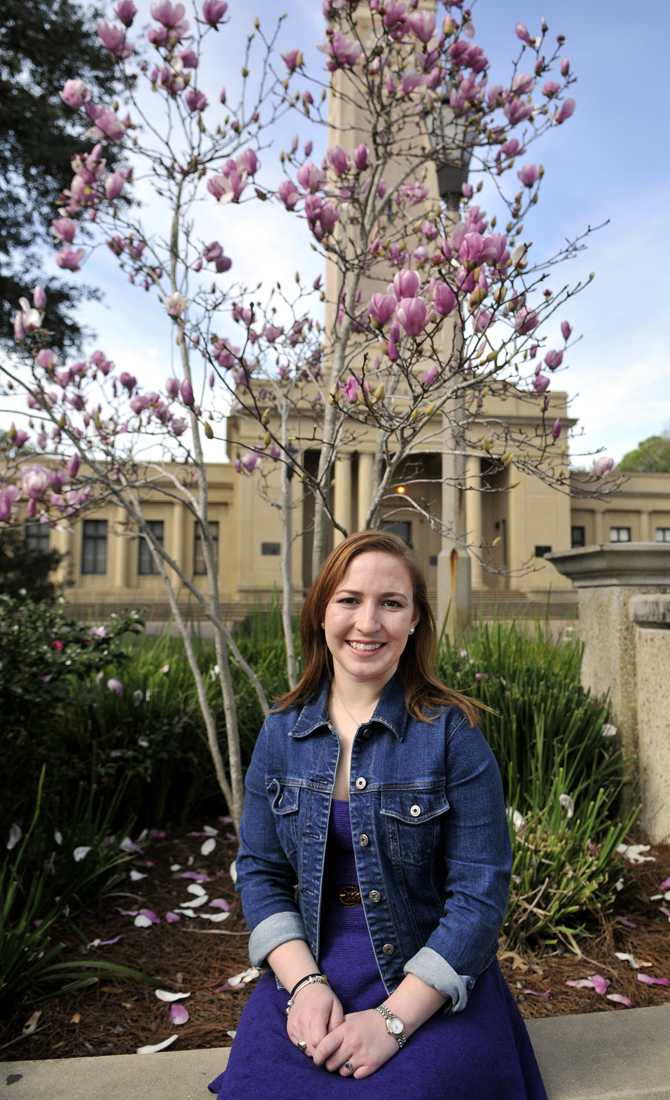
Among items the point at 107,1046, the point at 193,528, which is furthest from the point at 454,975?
the point at 193,528

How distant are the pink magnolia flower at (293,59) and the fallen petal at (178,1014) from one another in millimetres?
3623

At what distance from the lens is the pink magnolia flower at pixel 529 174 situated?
10.2 feet

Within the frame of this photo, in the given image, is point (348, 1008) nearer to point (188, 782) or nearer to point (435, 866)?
point (435, 866)

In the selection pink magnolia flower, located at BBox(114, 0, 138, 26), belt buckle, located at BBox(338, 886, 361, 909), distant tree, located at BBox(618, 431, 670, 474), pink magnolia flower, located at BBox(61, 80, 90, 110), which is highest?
distant tree, located at BBox(618, 431, 670, 474)

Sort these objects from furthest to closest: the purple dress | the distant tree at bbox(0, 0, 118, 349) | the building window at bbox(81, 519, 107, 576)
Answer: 1. the building window at bbox(81, 519, 107, 576)
2. the distant tree at bbox(0, 0, 118, 349)
3. the purple dress

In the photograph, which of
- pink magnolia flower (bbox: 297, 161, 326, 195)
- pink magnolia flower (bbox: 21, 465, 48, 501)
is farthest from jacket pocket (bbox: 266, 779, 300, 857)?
pink magnolia flower (bbox: 297, 161, 326, 195)

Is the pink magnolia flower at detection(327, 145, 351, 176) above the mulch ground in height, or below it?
above

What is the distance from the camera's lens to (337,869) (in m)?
1.58

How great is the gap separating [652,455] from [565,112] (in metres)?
46.6

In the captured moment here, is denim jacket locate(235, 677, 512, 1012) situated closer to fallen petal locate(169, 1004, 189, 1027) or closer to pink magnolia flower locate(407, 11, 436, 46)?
fallen petal locate(169, 1004, 189, 1027)

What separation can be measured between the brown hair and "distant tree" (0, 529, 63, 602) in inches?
366

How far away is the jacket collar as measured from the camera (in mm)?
1590

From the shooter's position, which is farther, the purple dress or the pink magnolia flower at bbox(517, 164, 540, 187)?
the pink magnolia flower at bbox(517, 164, 540, 187)

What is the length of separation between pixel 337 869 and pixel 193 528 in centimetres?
3033
